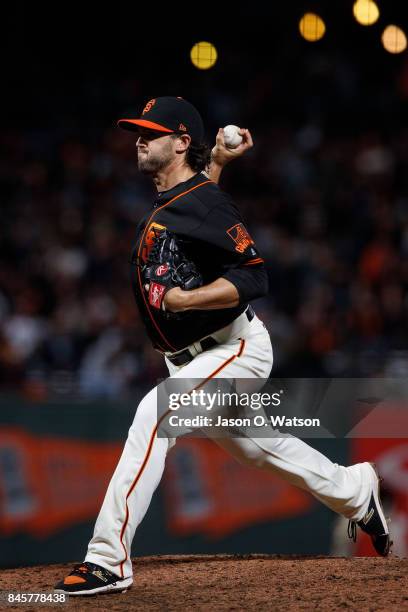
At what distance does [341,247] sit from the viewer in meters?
9.07

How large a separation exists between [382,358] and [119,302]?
2.48 metres

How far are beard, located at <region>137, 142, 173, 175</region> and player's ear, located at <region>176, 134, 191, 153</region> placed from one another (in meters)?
0.04

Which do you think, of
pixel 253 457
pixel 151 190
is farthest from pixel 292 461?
pixel 151 190

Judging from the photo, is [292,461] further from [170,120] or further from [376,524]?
[170,120]

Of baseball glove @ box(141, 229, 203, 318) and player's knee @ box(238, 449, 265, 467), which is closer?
baseball glove @ box(141, 229, 203, 318)

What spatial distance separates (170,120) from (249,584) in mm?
1920

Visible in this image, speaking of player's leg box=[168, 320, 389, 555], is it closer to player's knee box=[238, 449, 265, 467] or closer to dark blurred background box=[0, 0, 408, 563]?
player's knee box=[238, 449, 265, 467]

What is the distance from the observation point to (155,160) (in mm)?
4332

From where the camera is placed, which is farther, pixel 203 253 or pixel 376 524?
pixel 376 524

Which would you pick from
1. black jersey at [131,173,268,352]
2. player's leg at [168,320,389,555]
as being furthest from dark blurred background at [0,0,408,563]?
black jersey at [131,173,268,352]

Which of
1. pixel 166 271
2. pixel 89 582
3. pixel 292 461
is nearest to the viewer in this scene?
pixel 89 582

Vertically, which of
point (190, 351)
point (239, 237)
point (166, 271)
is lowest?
point (190, 351)

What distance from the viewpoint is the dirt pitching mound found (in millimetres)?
3803

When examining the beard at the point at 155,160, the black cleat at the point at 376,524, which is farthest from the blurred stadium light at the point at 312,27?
the black cleat at the point at 376,524
